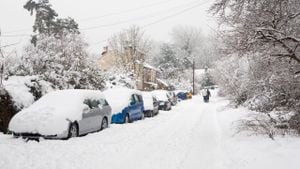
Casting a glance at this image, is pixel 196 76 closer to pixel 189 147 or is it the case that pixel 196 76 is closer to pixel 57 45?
pixel 57 45

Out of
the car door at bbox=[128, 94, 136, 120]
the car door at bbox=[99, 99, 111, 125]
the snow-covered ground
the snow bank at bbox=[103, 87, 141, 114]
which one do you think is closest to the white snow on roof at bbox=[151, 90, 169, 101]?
the snow bank at bbox=[103, 87, 141, 114]

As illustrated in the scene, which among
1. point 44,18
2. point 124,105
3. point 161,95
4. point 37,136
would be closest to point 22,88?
point 124,105

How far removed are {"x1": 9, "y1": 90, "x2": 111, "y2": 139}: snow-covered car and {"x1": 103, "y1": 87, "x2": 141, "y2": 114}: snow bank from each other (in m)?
3.65

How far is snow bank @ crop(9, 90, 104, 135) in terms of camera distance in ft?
42.7

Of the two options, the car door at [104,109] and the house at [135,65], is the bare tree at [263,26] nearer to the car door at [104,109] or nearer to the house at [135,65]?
the car door at [104,109]

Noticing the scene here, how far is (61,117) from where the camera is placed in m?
13.4

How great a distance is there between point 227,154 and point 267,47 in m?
3.78

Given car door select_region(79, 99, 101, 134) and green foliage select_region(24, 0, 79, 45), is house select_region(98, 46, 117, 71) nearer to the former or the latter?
green foliage select_region(24, 0, 79, 45)

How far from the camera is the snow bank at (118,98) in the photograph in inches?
808

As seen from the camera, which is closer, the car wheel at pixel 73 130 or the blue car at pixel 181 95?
the car wheel at pixel 73 130

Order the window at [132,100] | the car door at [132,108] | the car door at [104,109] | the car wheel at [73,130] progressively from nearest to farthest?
the car wheel at [73,130] → the car door at [104,109] → the car door at [132,108] → the window at [132,100]

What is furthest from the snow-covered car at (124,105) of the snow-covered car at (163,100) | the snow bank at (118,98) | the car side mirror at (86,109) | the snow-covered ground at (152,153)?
the snow-covered car at (163,100)

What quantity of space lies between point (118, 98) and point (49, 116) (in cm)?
836

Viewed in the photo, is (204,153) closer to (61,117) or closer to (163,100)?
(61,117)
